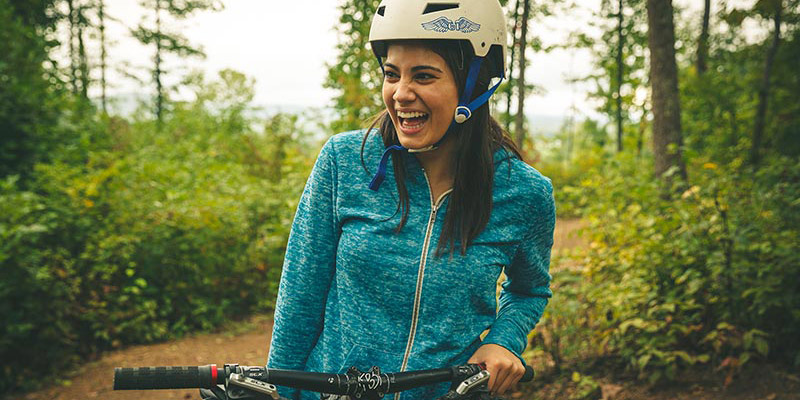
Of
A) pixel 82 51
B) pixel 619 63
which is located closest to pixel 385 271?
pixel 619 63

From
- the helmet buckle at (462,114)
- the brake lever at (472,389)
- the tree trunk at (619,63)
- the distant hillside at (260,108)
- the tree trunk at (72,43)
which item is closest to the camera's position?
the brake lever at (472,389)

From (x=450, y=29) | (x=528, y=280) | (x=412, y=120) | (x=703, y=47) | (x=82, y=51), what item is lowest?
(x=528, y=280)

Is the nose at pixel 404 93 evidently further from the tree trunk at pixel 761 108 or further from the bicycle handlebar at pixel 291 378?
the tree trunk at pixel 761 108

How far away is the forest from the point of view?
5.50 metres

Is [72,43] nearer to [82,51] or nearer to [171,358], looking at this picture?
[82,51]

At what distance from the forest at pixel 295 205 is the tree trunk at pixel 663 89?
0.03 meters

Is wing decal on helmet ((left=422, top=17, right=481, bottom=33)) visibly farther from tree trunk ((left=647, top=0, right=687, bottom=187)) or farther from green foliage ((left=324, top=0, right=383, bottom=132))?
tree trunk ((left=647, top=0, right=687, bottom=187))

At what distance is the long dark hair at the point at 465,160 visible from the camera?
2072mm

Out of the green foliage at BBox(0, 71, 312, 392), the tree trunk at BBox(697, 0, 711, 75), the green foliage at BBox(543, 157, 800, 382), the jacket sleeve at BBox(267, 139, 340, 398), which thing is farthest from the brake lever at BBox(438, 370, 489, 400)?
the tree trunk at BBox(697, 0, 711, 75)

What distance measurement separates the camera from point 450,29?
81.5 inches

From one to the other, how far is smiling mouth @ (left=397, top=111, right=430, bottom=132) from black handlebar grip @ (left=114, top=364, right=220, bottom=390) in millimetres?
968

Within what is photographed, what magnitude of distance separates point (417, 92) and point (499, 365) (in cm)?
94

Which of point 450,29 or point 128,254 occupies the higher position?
point 450,29

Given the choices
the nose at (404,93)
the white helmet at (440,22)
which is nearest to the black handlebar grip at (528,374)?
the nose at (404,93)
